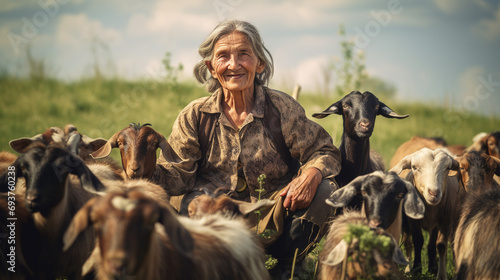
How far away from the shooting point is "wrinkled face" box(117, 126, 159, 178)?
5035 millimetres

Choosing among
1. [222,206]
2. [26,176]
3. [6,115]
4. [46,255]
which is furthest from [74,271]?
[6,115]

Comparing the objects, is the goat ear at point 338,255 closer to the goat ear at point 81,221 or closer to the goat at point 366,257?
→ the goat at point 366,257

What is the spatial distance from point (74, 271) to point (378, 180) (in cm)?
267

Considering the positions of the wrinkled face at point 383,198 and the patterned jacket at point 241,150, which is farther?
the patterned jacket at point 241,150

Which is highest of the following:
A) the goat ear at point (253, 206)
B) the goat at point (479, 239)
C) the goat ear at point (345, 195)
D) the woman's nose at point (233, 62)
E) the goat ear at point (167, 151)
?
the woman's nose at point (233, 62)

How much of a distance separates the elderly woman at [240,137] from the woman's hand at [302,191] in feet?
0.88

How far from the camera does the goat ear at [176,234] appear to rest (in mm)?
3168

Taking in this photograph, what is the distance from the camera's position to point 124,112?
15.0 meters

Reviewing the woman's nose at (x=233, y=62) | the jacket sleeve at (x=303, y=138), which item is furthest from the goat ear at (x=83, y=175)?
the jacket sleeve at (x=303, y=138)

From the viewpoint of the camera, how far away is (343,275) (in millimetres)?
3846

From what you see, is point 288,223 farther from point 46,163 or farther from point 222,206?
point 46,163

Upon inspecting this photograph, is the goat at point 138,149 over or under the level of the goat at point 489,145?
over

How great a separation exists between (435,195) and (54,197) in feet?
11.8

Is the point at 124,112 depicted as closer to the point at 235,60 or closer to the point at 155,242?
the point at 235,60
